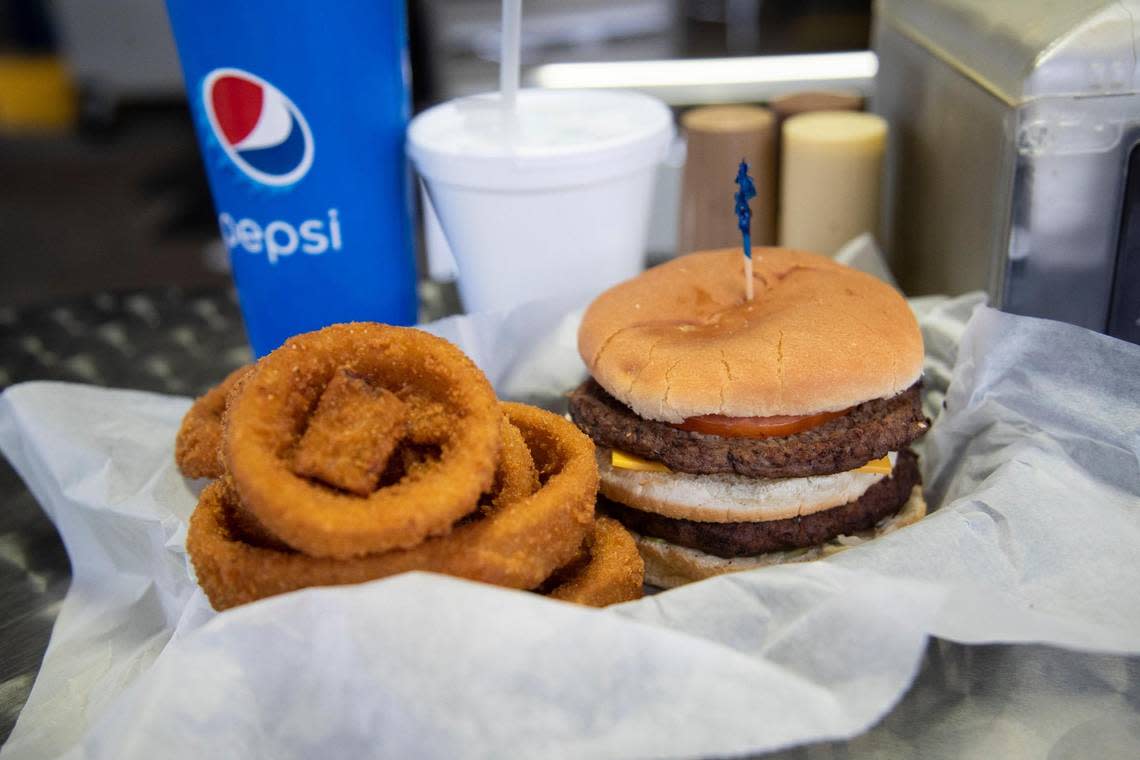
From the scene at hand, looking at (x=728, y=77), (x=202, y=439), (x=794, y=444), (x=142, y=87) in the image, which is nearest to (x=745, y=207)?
(x=794, y=444)

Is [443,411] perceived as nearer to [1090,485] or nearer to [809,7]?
[1090,485]

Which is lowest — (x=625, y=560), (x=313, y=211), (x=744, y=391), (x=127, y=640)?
(x=127, y=640)

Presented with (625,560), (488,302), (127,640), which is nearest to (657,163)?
(488,302)

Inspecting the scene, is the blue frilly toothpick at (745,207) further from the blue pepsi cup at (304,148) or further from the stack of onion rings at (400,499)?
the blue pepsi cup at (304,148)

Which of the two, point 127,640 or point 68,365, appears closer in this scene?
point 127,640

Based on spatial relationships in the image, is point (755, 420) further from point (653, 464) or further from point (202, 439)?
point (202, 439)

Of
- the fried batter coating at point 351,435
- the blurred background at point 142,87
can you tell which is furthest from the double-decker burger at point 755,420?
the blurred background at point 142,87

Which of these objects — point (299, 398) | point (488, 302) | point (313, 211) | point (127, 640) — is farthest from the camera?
point (488, 302)
